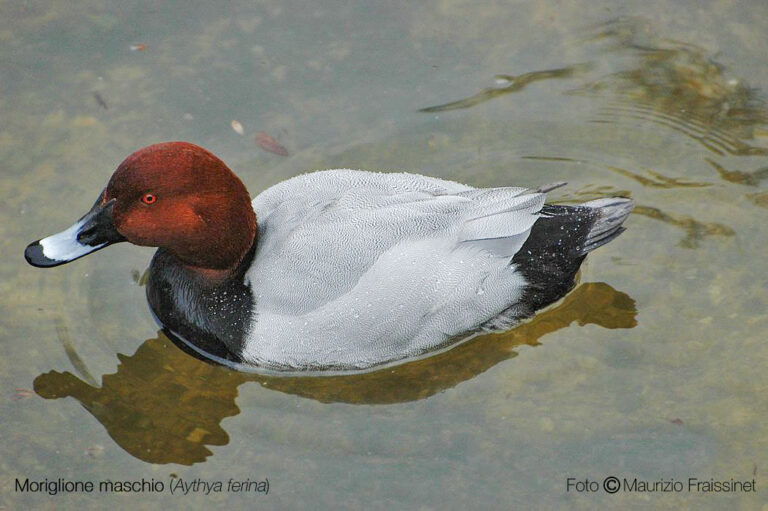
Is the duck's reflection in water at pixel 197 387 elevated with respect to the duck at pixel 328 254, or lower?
lower

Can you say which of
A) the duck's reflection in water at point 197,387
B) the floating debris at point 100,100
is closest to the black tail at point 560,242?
the duck's reflection in water at point 197,387

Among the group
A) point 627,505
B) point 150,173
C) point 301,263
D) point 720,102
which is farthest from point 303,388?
point 720,102

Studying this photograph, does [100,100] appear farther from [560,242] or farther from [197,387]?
[560,242]

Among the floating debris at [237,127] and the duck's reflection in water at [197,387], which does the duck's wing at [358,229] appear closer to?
the duck's reflection in water at [197,387]

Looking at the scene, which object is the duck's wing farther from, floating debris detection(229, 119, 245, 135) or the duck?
floating debris detection(229, 119, 245, 135)

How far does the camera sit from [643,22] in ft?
22.3

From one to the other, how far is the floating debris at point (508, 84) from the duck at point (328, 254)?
1286mm

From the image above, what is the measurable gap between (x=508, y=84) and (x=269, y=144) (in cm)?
164

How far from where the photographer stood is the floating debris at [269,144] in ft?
20.4

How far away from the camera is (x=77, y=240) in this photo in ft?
16.0

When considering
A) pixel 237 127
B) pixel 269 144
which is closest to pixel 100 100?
pixel 237 127

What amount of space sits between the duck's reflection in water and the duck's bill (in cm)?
A: 71

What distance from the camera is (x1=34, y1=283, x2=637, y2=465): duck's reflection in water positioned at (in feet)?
16.3

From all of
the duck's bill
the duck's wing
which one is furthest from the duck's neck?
the duck's bill
